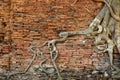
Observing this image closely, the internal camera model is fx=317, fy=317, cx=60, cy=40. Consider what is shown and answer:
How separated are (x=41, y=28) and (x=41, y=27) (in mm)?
20

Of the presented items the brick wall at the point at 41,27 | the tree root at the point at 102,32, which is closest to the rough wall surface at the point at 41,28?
the brick wall at the point at 41,27

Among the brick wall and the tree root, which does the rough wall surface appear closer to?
the brick wall

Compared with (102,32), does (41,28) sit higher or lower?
higher

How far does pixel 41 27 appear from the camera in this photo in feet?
20.4

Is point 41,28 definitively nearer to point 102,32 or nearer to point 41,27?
point 41,27

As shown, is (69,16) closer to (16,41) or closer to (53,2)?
(53,2)

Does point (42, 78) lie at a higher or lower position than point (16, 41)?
lower

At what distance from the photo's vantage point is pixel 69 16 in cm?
630

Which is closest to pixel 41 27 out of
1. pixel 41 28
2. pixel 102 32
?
pixel 41 28

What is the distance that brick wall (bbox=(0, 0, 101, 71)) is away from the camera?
610 cm

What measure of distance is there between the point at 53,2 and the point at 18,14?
73 centimetres

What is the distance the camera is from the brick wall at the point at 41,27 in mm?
6102

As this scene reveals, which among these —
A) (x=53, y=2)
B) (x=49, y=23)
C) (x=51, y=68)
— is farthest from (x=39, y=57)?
(x=53, y=2)

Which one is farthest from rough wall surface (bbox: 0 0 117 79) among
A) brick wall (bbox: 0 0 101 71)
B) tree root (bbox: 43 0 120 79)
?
tree root (bbox: 43 0 120 79)
